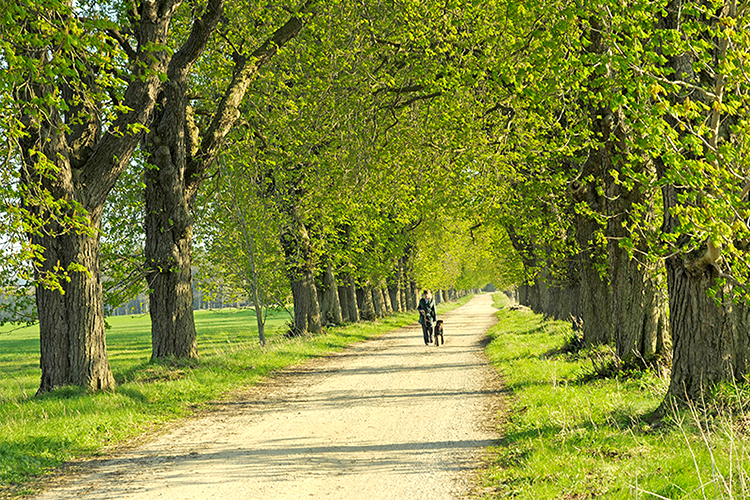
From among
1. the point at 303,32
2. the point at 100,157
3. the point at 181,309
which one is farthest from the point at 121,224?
the point at 303,32

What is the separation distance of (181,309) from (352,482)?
30.0ft

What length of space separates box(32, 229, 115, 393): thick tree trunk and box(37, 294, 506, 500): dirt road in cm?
251

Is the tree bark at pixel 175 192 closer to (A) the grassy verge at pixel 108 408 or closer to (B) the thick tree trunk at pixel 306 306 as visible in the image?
(A) the grassy verge at pixel 108 408

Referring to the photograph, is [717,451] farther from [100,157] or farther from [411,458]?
[100,157]

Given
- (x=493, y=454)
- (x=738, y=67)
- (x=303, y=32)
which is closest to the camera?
(x=738, y=67)

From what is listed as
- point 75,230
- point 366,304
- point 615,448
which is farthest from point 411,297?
point 615,448

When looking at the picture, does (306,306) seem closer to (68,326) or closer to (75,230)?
(68,326)

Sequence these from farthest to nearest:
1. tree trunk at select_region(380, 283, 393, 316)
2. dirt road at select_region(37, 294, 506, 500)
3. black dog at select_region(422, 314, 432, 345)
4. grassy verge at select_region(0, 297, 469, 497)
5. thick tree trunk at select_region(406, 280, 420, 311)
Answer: thick tree trunk at select_region(406, 280, 420, 311)
tree trunk at select_region(380, 283, 393, 316)
black dog at select_region(422, 314, 432, 345)
grassy verge at select_region(0, 297, 469, 497)
dirt road at select_region(37, 294, 506, 500)

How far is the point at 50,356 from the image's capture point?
10.9 m

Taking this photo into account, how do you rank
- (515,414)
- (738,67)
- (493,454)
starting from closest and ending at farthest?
(738,67), (493,454), (515,414)

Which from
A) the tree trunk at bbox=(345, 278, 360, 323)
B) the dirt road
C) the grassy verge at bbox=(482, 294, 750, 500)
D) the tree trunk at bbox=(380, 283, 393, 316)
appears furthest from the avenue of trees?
the tree trunk at bbox=(380, 283, 393, 316)

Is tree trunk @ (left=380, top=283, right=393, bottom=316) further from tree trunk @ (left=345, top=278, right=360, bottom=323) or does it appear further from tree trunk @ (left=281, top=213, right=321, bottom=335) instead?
tree trunk @ (left=281, top=213, right=321, bottom=335)

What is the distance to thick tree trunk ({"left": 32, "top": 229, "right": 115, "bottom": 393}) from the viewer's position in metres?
10.8

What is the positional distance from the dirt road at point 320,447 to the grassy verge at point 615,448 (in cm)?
55
